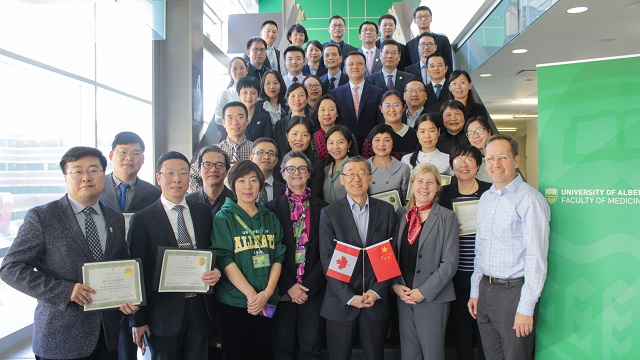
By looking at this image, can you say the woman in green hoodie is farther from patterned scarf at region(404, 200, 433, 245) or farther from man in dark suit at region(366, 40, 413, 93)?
man in dark suit at region(366, 40, 413, 93)

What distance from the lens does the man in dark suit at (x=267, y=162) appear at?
11.7 feet

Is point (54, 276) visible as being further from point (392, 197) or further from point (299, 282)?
point (392, 197)

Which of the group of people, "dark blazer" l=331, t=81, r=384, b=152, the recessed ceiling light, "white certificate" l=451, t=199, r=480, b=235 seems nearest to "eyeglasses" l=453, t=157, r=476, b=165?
the group of people

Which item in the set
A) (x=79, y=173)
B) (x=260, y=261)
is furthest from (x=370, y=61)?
(x=79, y=173)

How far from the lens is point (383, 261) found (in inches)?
113

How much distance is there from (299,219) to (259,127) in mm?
1791

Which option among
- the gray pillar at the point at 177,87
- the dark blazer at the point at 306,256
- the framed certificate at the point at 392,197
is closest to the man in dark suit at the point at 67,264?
the dark blazer at the point at 306,256

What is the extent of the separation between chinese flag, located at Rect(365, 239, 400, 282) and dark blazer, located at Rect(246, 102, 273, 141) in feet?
7.17

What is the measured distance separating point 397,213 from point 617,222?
4.37 ft

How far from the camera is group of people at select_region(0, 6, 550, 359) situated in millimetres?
2316

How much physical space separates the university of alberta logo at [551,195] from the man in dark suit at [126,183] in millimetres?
2704

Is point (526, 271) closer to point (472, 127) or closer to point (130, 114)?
point (472, 127)

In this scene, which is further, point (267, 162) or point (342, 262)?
point (267, 162)

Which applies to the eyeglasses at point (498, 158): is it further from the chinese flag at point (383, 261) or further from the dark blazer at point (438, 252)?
the chinese flag at point (383, 261)
